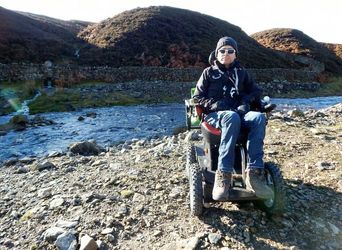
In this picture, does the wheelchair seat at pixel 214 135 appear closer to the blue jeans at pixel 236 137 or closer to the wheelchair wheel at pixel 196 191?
the blue jeans at pixel 236 137

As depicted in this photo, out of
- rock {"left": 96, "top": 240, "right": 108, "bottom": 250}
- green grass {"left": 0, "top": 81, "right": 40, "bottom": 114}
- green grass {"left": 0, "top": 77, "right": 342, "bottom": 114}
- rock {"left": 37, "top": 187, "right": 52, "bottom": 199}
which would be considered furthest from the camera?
green grass {"left": 0, "top": 77, "right": 342, "bottom": 114}

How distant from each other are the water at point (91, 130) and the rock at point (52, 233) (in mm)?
11694

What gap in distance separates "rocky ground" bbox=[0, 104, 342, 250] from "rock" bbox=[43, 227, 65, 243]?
2cm

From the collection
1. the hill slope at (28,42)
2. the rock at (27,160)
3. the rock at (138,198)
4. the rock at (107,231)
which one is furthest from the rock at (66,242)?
the hill slope at (28,42)

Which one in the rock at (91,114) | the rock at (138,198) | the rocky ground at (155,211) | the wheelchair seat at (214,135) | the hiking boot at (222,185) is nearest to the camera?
the hiking boot at (222,185)

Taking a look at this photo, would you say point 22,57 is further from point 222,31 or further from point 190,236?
point 190,236

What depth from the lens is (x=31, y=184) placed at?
10.3 meters

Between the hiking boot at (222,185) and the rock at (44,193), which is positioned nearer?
the hiking boot at (222,185)

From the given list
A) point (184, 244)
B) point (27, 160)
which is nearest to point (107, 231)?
point (184, 244)

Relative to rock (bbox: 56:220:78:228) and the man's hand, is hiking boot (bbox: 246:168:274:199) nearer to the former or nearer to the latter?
the man's hand

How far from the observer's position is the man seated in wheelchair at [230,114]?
19.7 feet

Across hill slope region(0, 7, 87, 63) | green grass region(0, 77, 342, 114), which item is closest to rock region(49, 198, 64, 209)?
green grass region(0, 77, 342, 114)

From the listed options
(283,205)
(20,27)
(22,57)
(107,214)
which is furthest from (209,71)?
(20,27)

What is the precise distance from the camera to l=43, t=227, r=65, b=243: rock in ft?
21.3
